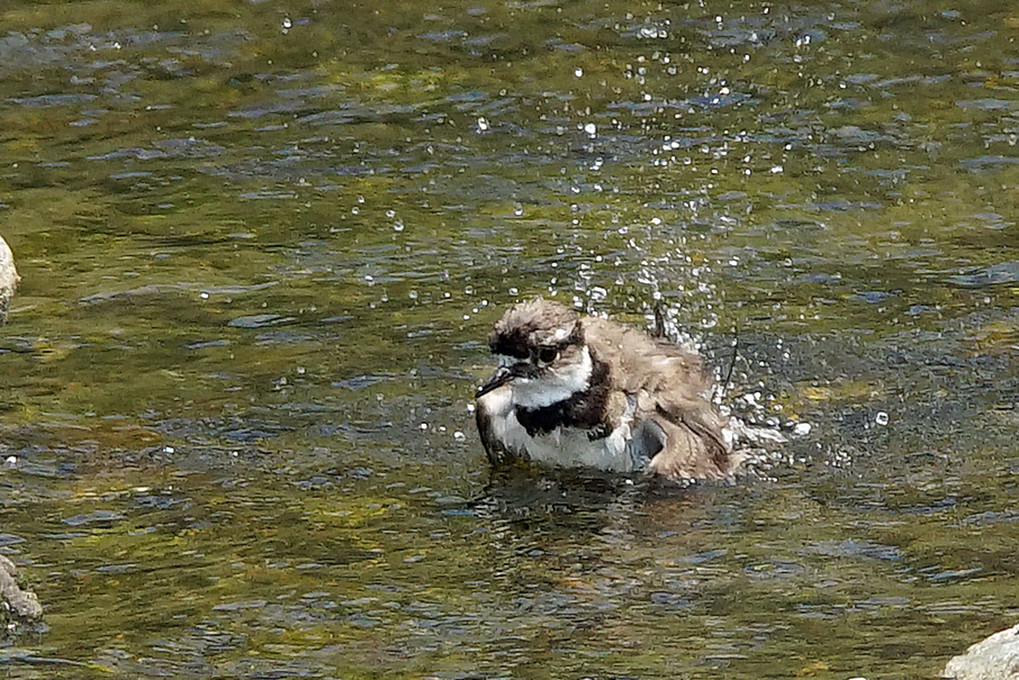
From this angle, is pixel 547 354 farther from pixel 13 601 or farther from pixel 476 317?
pixel 13 601

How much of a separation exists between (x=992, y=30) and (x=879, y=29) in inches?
28.3

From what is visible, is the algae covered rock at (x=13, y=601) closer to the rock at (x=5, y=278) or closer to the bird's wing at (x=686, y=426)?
the rock at (x=5, y=278)

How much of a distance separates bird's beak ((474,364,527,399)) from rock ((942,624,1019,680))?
3.03 m

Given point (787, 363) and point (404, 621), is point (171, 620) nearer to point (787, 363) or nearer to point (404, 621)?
point (404, 621)

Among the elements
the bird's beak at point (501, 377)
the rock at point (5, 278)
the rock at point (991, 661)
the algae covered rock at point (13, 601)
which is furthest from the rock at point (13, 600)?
the rock at point (991, 661)

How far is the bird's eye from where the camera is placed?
8.46 m

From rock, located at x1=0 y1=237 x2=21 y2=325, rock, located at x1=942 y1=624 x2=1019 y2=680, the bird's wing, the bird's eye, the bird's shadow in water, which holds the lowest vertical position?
the bird's shadow in water

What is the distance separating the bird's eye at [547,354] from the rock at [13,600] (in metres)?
2.64

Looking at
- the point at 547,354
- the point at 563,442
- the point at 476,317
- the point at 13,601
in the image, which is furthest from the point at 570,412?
the point at 13,601

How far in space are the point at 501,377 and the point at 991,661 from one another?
11.2 ft

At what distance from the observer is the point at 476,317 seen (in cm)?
959

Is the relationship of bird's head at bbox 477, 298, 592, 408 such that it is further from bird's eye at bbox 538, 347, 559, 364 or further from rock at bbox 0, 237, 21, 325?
rock at bbox 0, 237, 21, 325

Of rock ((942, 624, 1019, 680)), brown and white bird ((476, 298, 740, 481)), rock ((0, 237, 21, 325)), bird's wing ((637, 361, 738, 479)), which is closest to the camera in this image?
rock ((942, 624, 1019, 680))

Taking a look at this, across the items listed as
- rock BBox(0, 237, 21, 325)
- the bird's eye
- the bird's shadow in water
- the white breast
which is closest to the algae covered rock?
rock BBox(0, 237, 21, 325)
